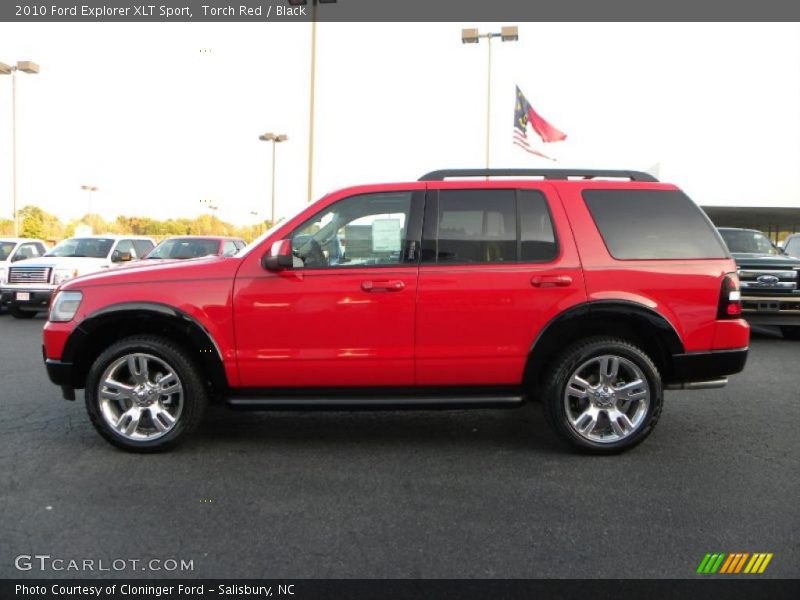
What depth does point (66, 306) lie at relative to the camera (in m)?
4.57

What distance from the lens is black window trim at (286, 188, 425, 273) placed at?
14.6 feet

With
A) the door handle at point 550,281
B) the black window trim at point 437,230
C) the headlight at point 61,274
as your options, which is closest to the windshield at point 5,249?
the headlight at point 61,274

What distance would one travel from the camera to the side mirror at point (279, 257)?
432cm

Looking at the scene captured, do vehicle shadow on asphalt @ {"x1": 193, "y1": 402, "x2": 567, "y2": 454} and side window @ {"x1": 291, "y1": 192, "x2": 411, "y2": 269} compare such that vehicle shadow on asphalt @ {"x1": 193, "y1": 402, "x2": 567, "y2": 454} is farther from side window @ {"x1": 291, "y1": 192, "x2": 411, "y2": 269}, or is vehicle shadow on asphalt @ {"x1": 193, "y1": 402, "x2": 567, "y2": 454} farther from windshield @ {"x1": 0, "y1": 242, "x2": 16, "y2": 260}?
windshield @ {"x1": 0, "y1": 242, "x2": 16, "y2": 260}

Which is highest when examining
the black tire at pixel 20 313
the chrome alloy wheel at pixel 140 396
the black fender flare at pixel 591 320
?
the black fender flare at pixel 591 320

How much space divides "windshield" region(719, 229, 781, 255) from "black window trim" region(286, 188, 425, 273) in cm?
856

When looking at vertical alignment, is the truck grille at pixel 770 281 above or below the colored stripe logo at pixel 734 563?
above

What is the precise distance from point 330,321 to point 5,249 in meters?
14.8

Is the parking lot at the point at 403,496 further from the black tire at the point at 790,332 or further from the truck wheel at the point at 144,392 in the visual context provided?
the black tire at the point at 790,332

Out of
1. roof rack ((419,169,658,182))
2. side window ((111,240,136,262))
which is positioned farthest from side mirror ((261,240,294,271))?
side window ((111,240,136,262))

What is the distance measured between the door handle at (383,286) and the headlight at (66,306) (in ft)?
6.62
